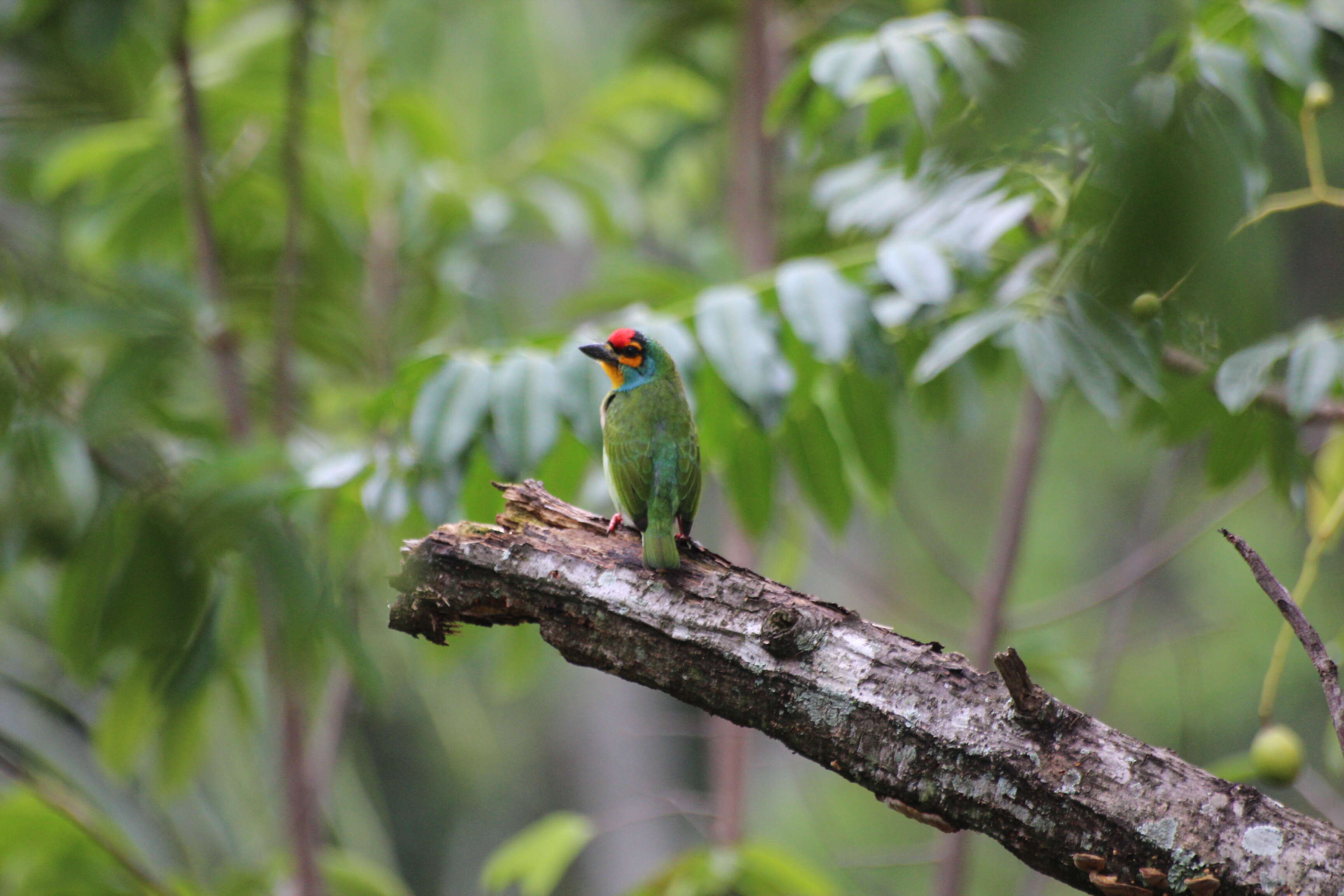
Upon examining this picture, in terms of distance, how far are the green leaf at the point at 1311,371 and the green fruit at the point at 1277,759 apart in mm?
645

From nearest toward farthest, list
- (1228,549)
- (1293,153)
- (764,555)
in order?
(1293,153) → (764,555) → (1228,549)

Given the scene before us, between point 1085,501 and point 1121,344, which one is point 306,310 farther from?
point 1085,501

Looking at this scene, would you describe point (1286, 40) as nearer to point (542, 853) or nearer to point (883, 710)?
point (883, 710)

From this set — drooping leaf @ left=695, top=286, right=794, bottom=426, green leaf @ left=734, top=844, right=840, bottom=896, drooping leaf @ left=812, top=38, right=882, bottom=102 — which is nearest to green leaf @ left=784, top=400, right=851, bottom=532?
drooping leaf @ left=695, top=286, right=794, bottom=426

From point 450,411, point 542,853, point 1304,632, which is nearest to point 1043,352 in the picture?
point 1304,632

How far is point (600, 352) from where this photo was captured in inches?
101

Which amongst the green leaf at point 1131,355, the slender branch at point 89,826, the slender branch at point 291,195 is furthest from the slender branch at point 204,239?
the green leaf at point 1131,355

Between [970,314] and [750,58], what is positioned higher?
[750,58]

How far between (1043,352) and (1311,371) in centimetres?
52

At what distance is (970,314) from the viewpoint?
8.56ft

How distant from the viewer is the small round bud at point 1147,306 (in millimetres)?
559

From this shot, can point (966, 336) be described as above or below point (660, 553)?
above

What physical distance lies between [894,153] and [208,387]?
109 inches

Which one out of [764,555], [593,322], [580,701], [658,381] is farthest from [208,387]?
[580,701]
